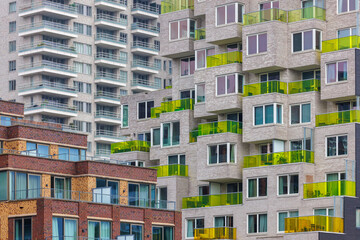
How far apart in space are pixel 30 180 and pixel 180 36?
25.6 meters

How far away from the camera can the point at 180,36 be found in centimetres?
10194

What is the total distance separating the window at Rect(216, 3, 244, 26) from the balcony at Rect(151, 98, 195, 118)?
7.88 metres

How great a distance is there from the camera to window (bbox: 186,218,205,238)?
3792 inches

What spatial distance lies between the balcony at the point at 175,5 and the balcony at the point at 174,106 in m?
8.46

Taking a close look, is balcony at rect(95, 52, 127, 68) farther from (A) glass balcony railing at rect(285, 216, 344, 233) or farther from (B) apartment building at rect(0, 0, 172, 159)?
(A) glass balcony railing at rect(285, 216, 344, 233)

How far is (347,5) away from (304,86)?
24.3 feet

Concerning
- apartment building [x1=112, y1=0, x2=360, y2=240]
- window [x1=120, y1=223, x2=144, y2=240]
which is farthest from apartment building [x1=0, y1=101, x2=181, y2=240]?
apartment building [x1=112, y1=0, x2=360, y2=240]

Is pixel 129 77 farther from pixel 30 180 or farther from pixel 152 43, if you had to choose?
pixel 30 180

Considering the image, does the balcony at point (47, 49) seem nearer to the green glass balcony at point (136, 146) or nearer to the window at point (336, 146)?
the green glass balcony at point (136, 146)

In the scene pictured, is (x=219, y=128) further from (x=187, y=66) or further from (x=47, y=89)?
(x=47, y=89)

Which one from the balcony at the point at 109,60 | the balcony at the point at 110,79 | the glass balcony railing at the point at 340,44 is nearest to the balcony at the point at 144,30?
the balcony at the point at 109,60

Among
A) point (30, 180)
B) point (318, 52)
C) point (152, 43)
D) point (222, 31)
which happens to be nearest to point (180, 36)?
point (222, 31)

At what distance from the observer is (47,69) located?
14375 centimetres

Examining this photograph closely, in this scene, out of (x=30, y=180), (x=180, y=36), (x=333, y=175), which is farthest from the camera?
(x=180, y=36)
